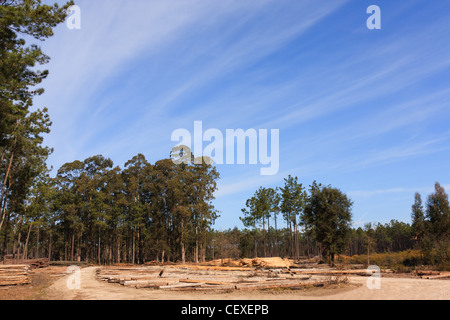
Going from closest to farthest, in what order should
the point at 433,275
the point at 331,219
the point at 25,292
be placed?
the point at 25,292, the point at 433,275, the point at 331,219

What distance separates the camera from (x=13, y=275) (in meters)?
18.1

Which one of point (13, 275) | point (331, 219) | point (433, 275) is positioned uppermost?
point (331, 219)

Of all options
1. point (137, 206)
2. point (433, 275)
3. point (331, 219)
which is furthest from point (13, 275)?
point (137, 206)

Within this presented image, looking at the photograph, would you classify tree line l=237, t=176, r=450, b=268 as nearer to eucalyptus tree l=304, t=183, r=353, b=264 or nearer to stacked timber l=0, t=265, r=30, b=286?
eucalyptus tree l=304, t=183, r=353, b=264

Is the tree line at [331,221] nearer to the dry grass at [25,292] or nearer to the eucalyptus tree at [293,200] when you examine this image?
the eucalyptus tree at [293,200]

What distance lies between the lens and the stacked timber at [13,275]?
1760 centimetres

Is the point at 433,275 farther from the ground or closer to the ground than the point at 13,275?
closer to the ground

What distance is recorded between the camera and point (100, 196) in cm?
5122

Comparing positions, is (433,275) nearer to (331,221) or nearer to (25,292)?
(331,221)

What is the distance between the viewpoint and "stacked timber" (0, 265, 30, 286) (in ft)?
57.7
